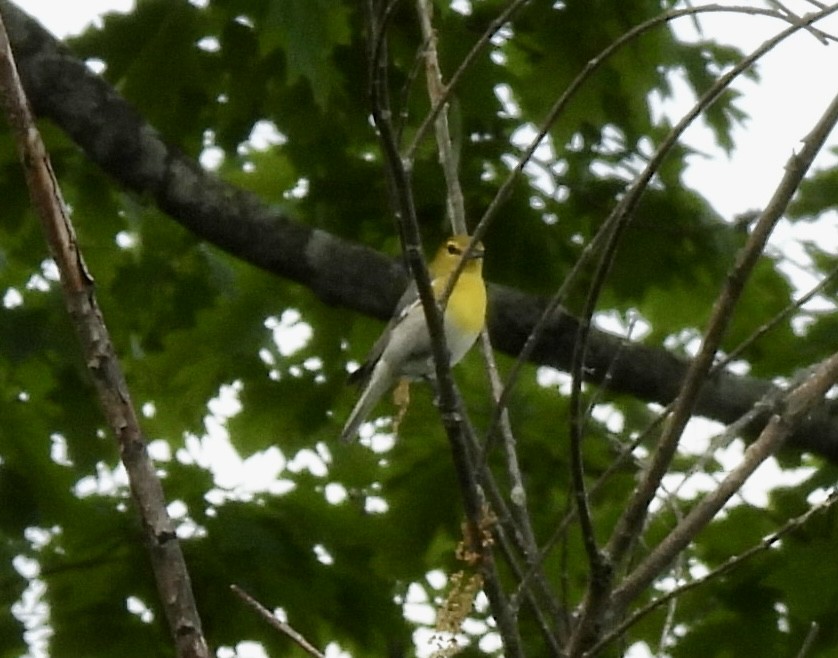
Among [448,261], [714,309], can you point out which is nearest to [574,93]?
[714,309]

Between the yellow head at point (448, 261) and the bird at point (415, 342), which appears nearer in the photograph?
the bird at point (415, 342)

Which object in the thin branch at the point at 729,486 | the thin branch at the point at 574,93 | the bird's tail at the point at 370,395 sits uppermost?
the bird's tail at the point at 370,395

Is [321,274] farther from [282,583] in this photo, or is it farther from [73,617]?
[73,617]

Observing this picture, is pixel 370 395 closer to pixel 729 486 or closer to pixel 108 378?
pixel 729 486

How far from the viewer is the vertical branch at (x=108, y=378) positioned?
139cm

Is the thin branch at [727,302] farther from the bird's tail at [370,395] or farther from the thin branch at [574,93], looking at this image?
the bird's tail at [370,395]

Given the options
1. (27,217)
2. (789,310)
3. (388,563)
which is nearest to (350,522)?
(388,563)

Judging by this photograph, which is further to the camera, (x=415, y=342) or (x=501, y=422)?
(x=415, y=342)

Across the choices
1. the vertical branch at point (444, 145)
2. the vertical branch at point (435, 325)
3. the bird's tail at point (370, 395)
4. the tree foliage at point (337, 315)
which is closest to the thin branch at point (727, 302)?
the vertical branch at point (435, 325)

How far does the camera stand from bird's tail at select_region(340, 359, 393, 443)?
13.6 ft

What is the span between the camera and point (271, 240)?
3.72 meters

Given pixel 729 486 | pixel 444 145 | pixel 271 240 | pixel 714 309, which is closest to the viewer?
pixel 714 309

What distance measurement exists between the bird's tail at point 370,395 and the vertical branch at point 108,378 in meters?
2.65

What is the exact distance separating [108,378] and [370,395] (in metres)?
2.77
